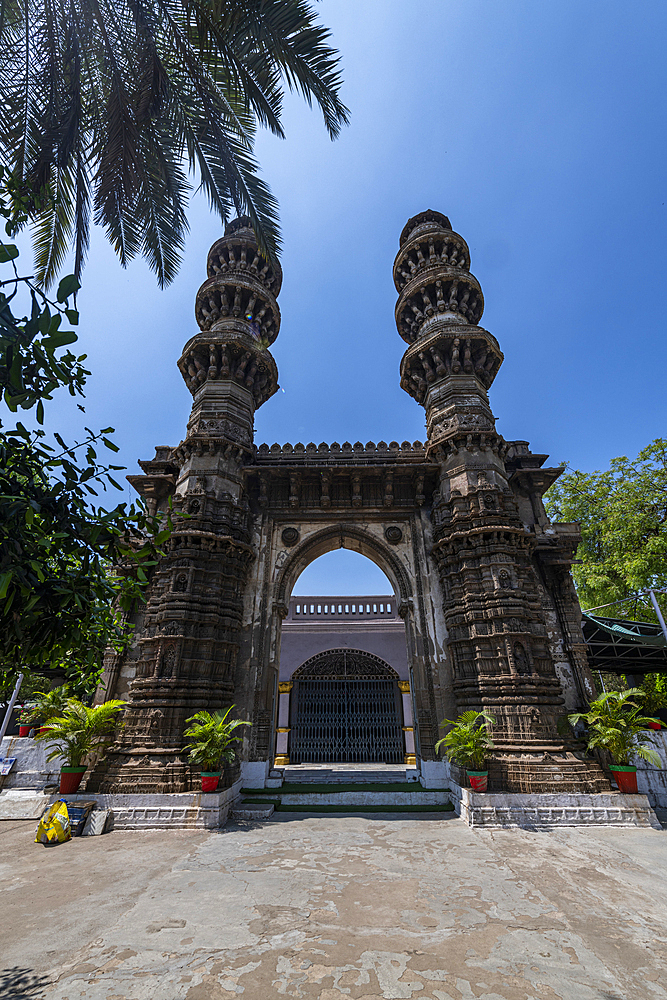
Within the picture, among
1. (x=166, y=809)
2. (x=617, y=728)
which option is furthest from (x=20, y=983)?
(x=617, y=728)

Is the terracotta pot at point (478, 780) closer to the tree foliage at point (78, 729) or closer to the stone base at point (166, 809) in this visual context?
the stone base at point (166, 809)

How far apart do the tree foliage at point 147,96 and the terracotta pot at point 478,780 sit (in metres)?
10.4

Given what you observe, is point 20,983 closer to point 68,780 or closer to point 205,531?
point 68,780

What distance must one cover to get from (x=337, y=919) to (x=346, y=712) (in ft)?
45.4

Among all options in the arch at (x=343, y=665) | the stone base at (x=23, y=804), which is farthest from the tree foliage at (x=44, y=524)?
the arch at (x=343, y=665)

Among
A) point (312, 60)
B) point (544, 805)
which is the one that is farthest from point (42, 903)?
point (312, 60)

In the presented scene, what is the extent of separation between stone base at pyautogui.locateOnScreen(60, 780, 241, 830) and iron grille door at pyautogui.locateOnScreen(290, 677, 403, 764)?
900 centimetres

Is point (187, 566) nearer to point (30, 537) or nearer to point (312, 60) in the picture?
point (30, 537)

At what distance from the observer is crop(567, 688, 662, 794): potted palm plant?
8.49m

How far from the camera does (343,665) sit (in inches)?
775

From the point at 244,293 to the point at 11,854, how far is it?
49.7 feet

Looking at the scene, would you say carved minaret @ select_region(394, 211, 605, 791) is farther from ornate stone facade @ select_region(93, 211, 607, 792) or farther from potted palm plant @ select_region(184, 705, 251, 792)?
potted palm plant @ select_region(184, 705, 251, 792)

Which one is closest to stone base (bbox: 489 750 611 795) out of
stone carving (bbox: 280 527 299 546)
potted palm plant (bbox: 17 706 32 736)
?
stone carving (bbox: 280 527 299 546)

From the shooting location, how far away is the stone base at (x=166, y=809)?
8039mm
